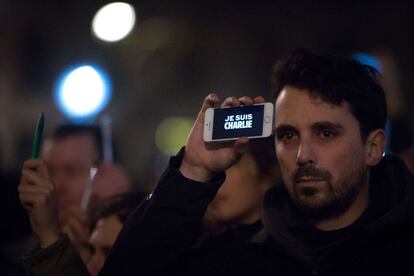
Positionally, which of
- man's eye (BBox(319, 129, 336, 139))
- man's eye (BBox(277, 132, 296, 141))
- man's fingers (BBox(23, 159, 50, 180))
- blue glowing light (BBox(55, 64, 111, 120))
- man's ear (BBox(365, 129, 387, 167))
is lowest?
blue glowing light (BBox(55, 64, 111, 120))

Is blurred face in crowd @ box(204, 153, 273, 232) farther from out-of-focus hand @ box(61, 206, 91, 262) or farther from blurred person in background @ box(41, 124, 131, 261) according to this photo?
blurred person in background @ box(41, 124, 131, 261)

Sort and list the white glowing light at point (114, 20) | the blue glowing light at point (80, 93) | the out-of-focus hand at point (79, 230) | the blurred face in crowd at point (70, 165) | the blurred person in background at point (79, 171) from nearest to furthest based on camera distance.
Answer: the out-of-focus hand at point (79, 230) < the blurred person in background at point (79, 171) < the blurred face in crowd at point (70, 165) < the white glowing light at point (114, 20) < the blue glowing light at point (80, 93)

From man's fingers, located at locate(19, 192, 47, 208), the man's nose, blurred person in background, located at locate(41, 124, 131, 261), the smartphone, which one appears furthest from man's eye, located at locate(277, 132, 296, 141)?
blurred person in background, located at locate(41, 124, 131, 261)

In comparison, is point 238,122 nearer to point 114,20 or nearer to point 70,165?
point 70,165

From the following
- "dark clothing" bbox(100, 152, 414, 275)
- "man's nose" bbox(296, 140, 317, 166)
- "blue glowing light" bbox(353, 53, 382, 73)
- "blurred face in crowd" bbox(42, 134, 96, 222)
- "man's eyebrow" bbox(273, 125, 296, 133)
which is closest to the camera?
"dark clothing" bbox(100, 152, 414, 275)

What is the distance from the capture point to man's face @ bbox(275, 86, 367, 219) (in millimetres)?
4719

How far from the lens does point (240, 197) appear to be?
19.1 ft

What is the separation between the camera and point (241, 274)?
4703 mm

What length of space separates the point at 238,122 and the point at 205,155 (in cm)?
22

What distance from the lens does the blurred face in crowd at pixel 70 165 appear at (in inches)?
280

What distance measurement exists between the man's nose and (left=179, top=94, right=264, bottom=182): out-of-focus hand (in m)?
0.30

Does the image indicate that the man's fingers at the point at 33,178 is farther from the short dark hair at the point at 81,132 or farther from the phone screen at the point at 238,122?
the short dark hair at the point at 81,132

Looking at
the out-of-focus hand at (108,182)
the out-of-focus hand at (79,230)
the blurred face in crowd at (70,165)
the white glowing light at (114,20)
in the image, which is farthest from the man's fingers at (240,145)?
the white glowing light at (114,20)

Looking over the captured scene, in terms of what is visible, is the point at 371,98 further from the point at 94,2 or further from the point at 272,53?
the point at 272,53
